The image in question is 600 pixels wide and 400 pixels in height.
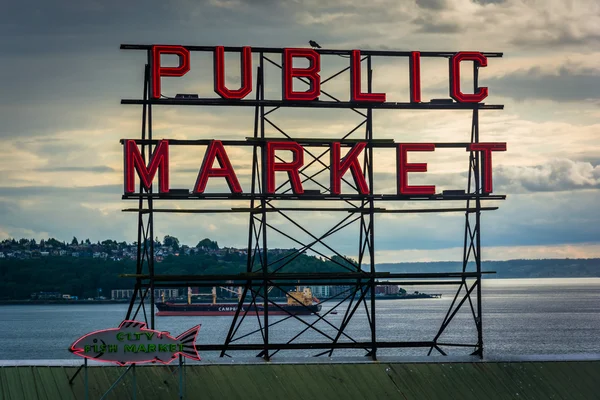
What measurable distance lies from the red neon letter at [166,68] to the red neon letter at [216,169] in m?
3.31

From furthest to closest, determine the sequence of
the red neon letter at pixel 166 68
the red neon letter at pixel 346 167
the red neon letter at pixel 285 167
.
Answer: the red neon letter at pixel 346 167 → the red neon letter at pixel 285 167 → the red neon letter at pixel 166 68

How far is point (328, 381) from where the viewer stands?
135ft

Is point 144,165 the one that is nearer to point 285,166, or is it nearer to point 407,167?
point 285,166

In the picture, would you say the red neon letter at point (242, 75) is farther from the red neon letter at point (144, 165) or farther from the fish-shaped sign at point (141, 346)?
the fish-shaped sign at point (141, 346)

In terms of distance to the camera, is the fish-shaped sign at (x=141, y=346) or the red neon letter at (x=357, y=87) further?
the red neon letter at (x=357, y=87)

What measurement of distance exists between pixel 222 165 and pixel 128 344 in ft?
30.6

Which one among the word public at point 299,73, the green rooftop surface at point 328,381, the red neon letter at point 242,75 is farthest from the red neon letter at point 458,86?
the green rooftop surface at point 328,381

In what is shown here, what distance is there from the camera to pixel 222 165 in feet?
144

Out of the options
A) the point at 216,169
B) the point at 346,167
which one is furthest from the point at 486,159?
the point at 216,169

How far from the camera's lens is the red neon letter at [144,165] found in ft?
141

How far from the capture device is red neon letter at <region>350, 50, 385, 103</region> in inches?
1784

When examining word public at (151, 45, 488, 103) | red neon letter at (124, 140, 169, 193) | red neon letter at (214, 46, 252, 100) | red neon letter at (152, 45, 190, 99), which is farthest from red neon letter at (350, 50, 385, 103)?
red neon letter at (124, 140, 169, 193)

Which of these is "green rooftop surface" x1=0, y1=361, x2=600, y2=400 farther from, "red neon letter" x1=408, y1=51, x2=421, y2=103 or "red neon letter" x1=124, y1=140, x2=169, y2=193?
"red neon letter" x1=408, y1=51, x2=421, y2=103

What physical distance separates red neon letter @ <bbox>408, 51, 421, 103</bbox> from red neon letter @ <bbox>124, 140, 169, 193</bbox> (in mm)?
11132
